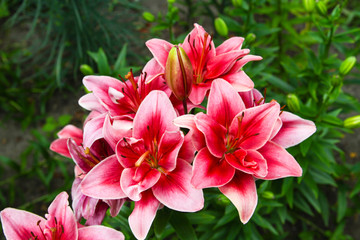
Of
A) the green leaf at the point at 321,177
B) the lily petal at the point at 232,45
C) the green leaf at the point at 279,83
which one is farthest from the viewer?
the green leaf at the point at 279,83

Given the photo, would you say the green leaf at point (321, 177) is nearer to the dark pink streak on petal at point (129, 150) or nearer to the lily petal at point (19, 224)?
the dark pink streak on petal at point (129, 150)

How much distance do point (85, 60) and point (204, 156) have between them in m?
1.67

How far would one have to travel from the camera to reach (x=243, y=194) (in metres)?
0.73

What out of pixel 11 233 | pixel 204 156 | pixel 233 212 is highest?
pixel 204 156

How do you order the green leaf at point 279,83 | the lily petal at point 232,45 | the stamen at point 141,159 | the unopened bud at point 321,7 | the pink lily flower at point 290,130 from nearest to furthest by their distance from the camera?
the stamen at point 141,159 < the pink lily flower at point 290,130 < the lily petal at point 232,45 < the unopened bud at point 321,7 < the green leaf at point 279,83

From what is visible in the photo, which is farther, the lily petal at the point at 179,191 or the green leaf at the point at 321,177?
the green leaf at the point at 321,177

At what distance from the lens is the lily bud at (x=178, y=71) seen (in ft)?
2.52

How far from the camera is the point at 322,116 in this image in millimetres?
1233

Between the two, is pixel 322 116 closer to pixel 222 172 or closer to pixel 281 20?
pixel 222 172

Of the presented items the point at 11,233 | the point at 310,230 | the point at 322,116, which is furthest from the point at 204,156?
the point at 310,230

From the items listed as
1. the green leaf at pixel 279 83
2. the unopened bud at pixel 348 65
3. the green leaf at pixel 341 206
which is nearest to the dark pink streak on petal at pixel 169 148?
the unopened bud at pixel 348 65

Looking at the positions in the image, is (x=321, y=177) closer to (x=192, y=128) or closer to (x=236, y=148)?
(x=236, y=148)

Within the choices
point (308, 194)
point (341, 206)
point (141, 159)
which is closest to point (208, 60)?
point (141, 159)

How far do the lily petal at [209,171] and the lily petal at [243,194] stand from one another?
0.02 meters
